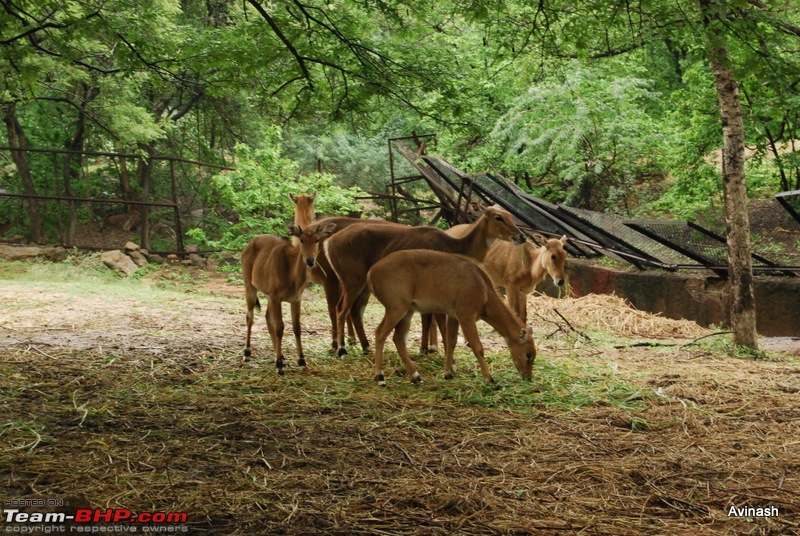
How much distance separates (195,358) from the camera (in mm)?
8094

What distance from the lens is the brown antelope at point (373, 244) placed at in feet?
27.5

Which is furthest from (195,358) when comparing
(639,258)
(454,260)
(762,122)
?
(762,122)

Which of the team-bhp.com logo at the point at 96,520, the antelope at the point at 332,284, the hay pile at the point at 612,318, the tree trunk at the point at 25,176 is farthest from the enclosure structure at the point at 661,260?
the tree trunk at the point at 25,176

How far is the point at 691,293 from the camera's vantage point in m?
12.4

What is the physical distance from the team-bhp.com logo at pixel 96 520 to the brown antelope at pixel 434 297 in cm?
344

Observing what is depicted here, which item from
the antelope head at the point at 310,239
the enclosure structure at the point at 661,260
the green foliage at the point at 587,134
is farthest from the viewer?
the green foliage at the point at 587,134

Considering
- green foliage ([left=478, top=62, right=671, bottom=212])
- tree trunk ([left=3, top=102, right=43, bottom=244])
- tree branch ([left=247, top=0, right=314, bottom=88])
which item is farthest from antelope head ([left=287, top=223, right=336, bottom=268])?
tree trunk ([left=3, top=102, right=43, bottom=244])

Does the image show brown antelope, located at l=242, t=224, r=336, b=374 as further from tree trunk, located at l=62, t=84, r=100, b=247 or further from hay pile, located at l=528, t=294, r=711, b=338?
tree trunk, located at l=62, t=84, r=100, b=247

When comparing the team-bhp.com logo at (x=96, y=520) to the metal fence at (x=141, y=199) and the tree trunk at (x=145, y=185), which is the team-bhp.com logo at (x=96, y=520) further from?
the tree trunk at (x=145, y=185)

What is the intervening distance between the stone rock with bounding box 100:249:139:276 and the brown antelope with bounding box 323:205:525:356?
33.1 feet

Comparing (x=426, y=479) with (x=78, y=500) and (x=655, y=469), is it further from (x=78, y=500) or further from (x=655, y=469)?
(x=78, y=500)

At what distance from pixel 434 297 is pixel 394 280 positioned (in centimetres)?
40

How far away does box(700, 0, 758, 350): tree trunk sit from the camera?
924cm

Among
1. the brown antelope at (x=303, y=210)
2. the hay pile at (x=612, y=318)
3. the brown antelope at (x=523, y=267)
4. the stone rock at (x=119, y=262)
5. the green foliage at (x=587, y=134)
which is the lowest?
the hay pile at (x=612, y=318)
